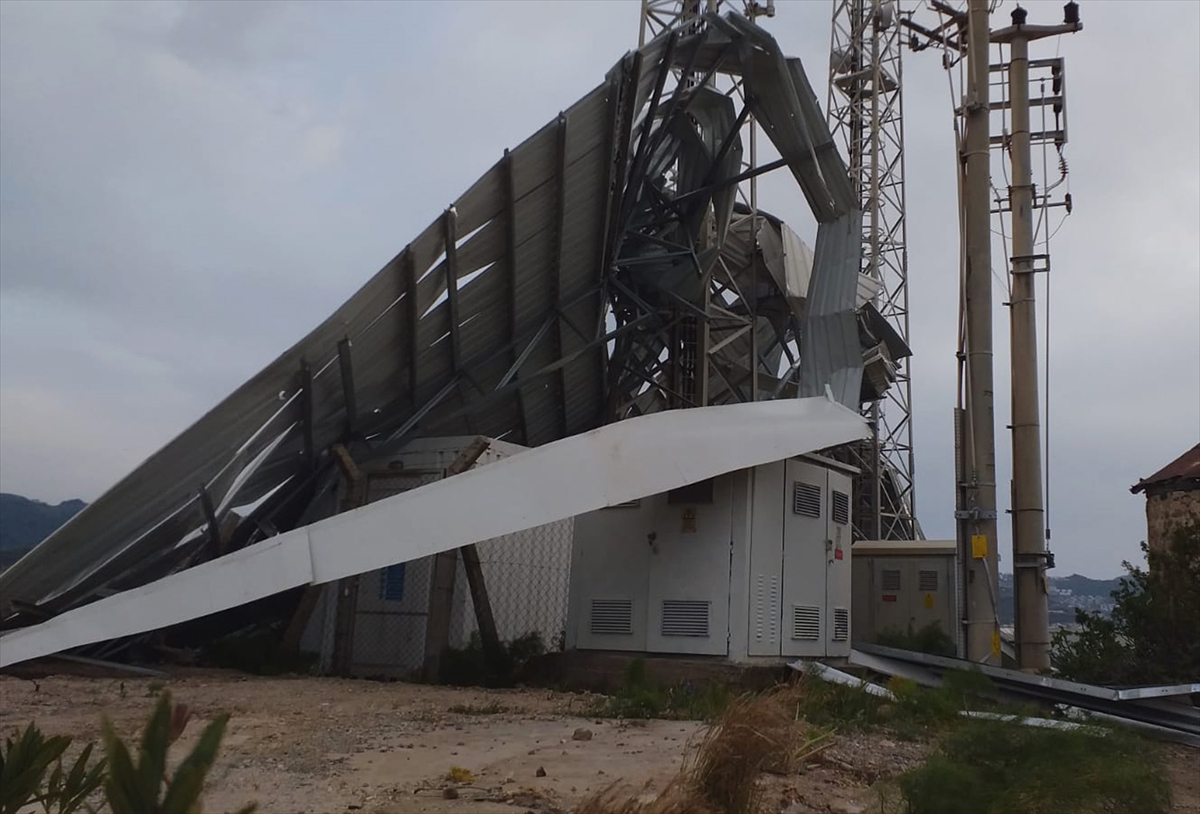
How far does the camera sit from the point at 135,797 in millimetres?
2471

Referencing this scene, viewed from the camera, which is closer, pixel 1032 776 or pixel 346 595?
pixel 1032 776

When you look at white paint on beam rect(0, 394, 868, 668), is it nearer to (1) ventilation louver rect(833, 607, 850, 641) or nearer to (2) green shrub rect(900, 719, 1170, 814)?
(1) ventilation louver rect(833, 607, 850, 641)

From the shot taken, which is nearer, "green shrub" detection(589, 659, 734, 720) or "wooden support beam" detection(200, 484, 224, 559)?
"green shrub" detection(589, 659, 734, 720)

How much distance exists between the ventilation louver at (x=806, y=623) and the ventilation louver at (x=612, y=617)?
184 centimetres

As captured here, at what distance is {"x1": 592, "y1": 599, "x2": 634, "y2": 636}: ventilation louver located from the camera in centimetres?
1170

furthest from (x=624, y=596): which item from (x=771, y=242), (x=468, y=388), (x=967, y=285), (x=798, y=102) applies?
(x=771, y=242)

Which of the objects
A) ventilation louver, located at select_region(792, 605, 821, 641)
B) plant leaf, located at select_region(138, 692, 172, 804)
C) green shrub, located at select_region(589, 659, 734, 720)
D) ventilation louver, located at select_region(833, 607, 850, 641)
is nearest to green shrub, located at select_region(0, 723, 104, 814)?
plant leaf, located at select_region(138, 692, 172, 804)

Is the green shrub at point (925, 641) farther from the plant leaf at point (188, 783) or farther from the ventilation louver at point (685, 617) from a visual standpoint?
the plant leaf at point (188, 783)

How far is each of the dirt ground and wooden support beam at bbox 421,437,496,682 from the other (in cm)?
156

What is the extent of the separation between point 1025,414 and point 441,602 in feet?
28.5

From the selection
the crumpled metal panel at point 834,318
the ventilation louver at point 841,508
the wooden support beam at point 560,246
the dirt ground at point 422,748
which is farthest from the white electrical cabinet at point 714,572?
the wooden support beam at point 560,246

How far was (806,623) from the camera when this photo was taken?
39.5ft

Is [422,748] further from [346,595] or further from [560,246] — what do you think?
[560,246]

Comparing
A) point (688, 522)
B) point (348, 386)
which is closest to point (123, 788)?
point (688, 522)
